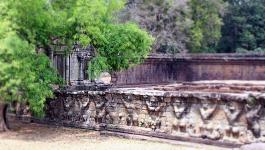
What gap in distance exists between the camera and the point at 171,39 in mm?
35062

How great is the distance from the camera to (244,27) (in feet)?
142

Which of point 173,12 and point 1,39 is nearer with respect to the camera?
point 1,39

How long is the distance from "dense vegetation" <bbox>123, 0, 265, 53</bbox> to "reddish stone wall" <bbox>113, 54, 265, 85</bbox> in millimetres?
4287

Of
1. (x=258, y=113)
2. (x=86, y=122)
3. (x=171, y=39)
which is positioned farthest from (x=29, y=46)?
(x=171, y=39)

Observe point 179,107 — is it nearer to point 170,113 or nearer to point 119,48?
point 170,113

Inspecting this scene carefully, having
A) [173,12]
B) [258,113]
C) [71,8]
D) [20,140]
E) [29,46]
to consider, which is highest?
[173,12]

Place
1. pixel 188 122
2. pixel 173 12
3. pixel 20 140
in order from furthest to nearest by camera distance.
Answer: pixel 173 12
pixel 20 140
pixel 188 122

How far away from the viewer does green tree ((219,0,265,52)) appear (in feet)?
140

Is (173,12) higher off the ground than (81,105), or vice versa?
(173,12)

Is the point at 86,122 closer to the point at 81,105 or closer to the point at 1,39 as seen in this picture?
the point at 81,105

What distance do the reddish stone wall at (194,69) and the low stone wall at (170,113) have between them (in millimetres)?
11153

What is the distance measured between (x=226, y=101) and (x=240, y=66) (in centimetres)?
1704

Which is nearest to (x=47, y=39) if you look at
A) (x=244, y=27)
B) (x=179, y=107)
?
(x=179, y=107)

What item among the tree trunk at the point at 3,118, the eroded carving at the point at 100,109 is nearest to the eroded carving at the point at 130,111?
the eroded carving at the point at 100,109
